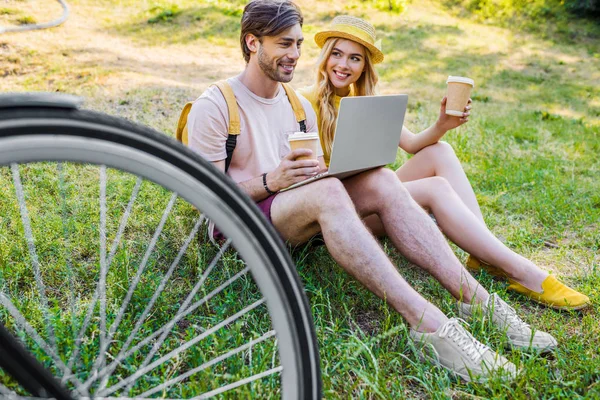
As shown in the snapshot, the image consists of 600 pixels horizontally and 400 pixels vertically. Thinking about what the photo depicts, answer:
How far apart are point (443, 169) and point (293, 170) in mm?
952

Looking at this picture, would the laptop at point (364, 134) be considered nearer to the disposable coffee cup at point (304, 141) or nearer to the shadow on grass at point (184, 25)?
the disposable coffee cup at point (304, 141)

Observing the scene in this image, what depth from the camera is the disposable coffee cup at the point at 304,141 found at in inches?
72.1

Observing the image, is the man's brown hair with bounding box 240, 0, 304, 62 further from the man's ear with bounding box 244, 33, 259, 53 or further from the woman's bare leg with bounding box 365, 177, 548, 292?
the woman's bare leg with bounding box 365, 177, 548, 292

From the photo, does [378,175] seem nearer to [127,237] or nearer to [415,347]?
[415,347]

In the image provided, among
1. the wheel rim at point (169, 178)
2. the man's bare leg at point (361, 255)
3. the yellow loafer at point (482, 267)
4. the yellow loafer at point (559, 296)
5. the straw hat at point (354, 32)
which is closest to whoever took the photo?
the wheel rim at point (169, 178)

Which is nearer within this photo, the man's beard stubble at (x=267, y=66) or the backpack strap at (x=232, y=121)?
the backpack strap at (x=232, y=121)

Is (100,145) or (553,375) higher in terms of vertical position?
(100,145)

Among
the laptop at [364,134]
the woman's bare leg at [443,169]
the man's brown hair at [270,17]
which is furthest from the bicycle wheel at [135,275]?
the woman's bare leg at [443,169]

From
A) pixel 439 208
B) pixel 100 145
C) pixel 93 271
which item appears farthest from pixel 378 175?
pixel 100 145

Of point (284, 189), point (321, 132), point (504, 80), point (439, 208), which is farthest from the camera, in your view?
point (504, 80)

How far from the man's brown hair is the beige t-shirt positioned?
0.79 ft

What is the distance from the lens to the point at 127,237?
237cm

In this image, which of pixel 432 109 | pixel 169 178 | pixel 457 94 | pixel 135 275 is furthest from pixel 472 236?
pixel 432 109

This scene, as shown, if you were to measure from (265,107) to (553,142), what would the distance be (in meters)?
3.50
